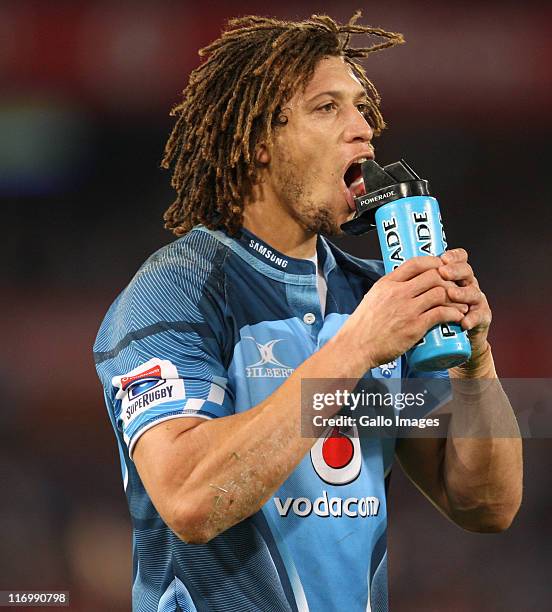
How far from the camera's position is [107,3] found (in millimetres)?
3287

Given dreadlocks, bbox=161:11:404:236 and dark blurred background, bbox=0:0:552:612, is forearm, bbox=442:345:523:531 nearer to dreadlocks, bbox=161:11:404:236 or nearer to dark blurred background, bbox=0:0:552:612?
dreadlocks, bbox=161:11:404:236

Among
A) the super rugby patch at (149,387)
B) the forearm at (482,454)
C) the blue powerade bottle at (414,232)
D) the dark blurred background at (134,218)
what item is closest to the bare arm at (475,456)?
the forearm at (482,454)

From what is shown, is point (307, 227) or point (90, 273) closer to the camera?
point (307, 227)

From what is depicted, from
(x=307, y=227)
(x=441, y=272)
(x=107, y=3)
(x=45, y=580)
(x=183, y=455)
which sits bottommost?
(x=45, y=580)


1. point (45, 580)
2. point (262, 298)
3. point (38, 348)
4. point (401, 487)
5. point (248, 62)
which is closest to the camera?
point (262, 298)

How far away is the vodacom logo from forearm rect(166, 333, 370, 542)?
23 cm

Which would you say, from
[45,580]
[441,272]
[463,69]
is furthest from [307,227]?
[463,69]

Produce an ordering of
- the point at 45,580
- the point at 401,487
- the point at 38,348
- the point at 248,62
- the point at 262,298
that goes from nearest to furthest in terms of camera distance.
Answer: the point at 262,298 → the point at 248,62 → the point at 45,580 → the point at 38,348 → the point at 401,487

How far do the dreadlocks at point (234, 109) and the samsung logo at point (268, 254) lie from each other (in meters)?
0.05

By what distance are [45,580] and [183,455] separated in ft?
5.47

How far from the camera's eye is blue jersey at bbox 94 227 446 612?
4.94ft

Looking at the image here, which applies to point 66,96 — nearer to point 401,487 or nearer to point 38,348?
point 38,348

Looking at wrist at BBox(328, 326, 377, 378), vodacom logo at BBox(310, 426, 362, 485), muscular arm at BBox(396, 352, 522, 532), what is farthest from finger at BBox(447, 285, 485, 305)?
vodacom logo at BBox(310, 426, 362, 485)

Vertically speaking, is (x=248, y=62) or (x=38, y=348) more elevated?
(x=248, y=62)
